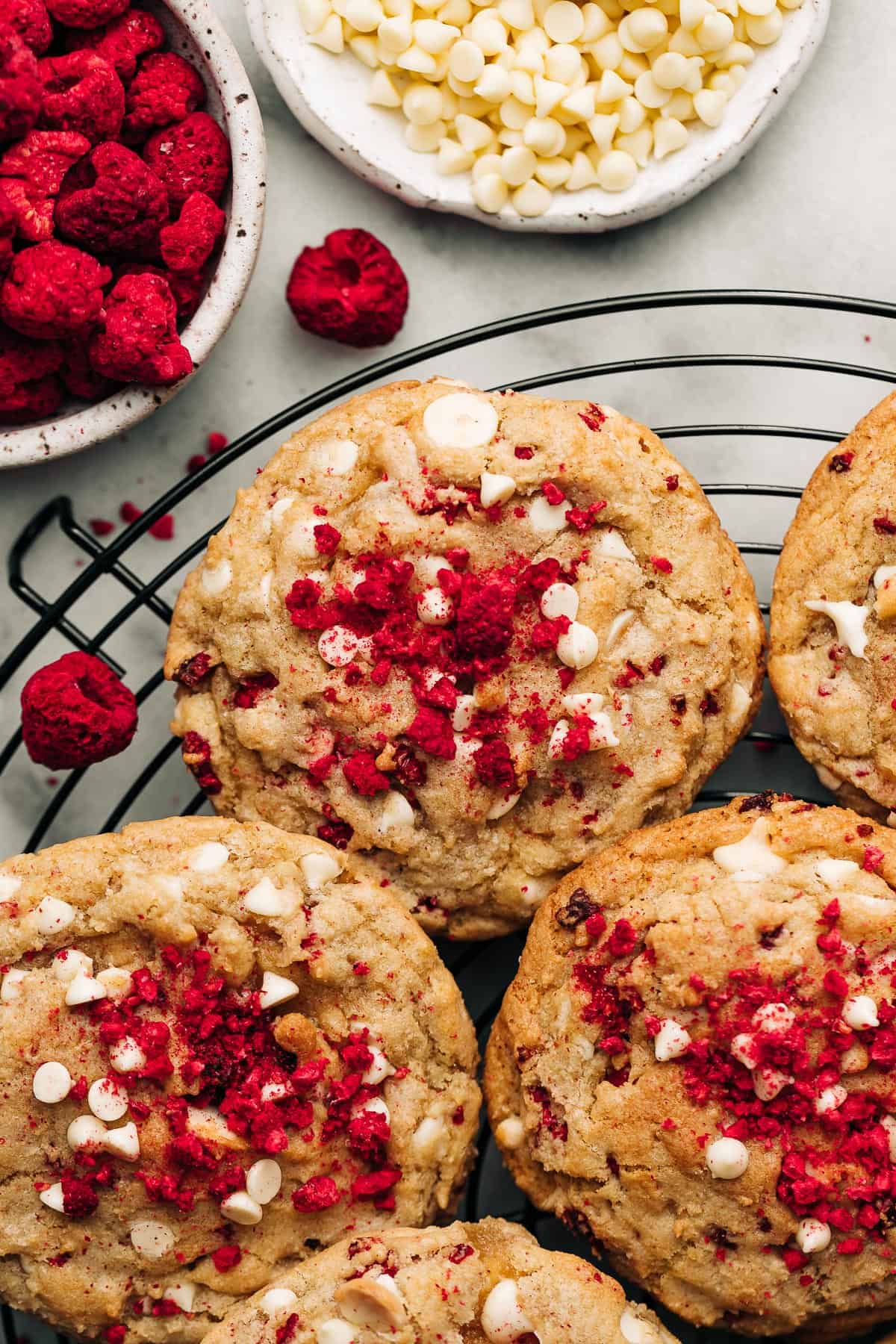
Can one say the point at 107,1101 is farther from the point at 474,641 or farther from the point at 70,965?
the point at 474,641

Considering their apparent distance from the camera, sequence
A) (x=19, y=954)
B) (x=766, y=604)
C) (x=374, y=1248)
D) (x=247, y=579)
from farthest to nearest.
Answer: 1. (x=766, y=604)
2. (x=247, y=579)
3. (x=19, y=954)
4. (x=374, y=1248)

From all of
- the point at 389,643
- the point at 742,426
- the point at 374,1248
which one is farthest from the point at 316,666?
the point at 742,426

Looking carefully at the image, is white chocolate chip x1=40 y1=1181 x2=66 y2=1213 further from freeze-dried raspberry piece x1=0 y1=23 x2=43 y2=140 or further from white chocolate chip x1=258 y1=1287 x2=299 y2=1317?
freeze-dried raspberry piece x1=0 y1=23 x2=43 y2=140

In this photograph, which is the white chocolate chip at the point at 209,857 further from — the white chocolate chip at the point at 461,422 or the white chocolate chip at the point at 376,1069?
the white chocolate chip at the point at 461,422

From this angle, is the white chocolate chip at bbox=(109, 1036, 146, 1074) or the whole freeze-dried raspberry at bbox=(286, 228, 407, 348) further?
A: the whole freeze-dried raspberry at bbox=(286, 228, 407, 348)

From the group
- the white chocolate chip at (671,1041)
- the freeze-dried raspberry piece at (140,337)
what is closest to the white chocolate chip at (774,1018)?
the white chocolate chip at (671,1041)

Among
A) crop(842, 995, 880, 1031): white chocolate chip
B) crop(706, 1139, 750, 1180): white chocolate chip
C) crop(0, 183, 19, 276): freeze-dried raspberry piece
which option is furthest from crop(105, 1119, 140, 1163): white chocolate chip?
crop(0, 183, 19, 276): freeze-dried raspberry piece

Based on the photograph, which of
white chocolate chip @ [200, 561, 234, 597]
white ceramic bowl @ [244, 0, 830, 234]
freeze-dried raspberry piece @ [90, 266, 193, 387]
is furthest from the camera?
white ceramic bowl @ [244, 0, 830, 234]

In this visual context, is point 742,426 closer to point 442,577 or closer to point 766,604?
point 766,604
